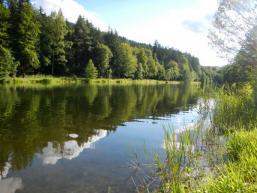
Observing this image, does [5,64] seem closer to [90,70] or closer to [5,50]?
[5,50]

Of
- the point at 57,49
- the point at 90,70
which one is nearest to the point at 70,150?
the point at 57,49

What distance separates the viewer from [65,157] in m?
9.07

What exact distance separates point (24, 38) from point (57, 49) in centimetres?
1204

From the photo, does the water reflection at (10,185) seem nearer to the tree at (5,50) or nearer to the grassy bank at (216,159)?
the grassy bank at (216,159)

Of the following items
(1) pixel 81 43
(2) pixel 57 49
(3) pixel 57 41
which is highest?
(1) pixel 81 43

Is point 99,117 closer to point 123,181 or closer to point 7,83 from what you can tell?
point 123,181

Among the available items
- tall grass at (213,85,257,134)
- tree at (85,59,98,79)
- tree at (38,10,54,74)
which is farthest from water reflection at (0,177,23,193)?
tree at (85,59,98,79)

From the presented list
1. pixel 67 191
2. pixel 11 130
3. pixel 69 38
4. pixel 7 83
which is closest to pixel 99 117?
pixel 11 130

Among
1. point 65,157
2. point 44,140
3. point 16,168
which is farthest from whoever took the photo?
point 44,140

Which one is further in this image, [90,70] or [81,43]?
[81,43]

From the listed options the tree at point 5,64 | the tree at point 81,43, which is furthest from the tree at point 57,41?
the tree at point 5,64

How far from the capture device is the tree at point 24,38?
172 ft

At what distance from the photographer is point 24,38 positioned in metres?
53.0

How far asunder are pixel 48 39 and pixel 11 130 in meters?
53.5
